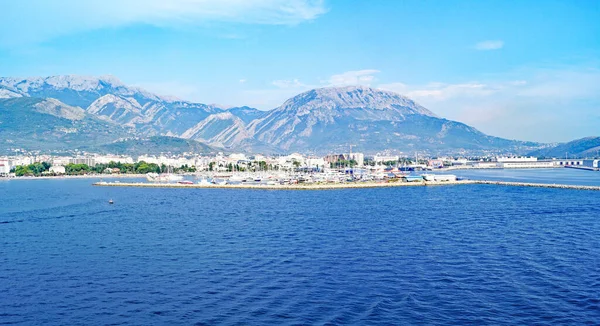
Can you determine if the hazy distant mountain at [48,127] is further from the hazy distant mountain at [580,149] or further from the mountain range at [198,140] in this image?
the hazy distant mountain at [580,149]

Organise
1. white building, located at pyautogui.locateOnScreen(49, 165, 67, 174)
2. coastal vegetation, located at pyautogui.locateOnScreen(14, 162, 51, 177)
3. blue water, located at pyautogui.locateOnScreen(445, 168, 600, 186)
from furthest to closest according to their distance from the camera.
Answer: white building, located at pyautogui.locateOnScreen(49, 165, 67, 174) < coastal vegetation, located at pyautogui.locateOnScreen(14, 162, 51, 177) < blue water, located at pyautogui.locateOnScreen(445, 168, 600, 186)

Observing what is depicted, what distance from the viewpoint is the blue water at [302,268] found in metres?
9.05

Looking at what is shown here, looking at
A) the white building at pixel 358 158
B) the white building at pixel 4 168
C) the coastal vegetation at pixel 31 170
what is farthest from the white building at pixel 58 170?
the white building at pixel 358 158

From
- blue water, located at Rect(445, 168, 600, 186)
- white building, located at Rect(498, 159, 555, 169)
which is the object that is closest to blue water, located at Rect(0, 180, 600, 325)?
blue water, located at Rect(445, 168, 600, 186)

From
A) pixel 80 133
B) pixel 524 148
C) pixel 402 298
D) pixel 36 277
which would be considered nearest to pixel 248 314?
pixel 402 298

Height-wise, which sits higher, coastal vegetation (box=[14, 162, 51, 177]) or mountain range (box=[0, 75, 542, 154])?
mountain range (box=[0, 75, 542, 154])

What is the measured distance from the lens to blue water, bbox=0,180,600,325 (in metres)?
9.05

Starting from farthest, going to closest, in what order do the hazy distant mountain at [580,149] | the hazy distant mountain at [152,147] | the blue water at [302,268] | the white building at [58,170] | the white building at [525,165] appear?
the hazy distant mountain at [580,149], the hazy distant mountain at [152,147], the white building at [525,165], the white building at [58,170], the blue water at [302,268]

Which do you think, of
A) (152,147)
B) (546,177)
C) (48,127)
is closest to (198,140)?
(152,147)

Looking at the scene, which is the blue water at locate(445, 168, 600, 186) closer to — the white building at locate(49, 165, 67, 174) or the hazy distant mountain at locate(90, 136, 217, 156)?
the white building at locate(49, 165, 67, 174)

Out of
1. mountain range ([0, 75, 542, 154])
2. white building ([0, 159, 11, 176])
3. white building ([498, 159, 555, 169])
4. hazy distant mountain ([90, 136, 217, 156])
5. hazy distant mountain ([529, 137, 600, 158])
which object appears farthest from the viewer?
mountain range ([0, 75, 542, 154])

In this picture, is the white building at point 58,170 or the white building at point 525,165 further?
the white building at point 525,165

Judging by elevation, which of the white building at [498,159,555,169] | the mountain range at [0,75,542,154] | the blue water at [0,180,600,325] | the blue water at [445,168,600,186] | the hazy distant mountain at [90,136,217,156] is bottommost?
the blue water at [0,180,600,325]

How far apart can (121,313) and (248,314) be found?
217 cm
